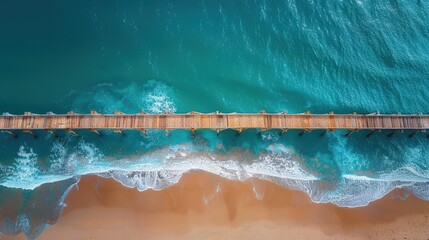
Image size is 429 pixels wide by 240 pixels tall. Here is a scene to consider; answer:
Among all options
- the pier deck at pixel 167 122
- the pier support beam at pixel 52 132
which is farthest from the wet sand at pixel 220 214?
the pier support beam at pixel 52 132

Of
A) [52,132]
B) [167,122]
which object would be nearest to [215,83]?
[167,122]

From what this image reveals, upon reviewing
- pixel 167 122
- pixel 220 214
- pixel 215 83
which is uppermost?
pixel 215 83

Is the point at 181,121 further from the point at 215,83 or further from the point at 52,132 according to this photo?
the point at 52,132

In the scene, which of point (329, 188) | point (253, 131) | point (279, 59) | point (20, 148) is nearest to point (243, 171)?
point (253, 131)

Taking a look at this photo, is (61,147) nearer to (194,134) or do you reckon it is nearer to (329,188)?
(194,134)

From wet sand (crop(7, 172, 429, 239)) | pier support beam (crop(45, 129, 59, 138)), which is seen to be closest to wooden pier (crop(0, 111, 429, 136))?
pier support beam (crop(45, 129, 59, 138))
